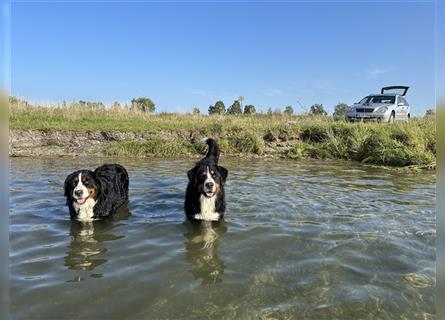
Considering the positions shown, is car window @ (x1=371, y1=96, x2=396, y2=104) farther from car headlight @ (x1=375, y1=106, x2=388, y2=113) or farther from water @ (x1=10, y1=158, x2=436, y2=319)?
water @ (x1=10, y1=158, x2=436, y2=319)

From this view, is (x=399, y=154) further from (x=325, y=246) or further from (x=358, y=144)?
(x=325, y=246)

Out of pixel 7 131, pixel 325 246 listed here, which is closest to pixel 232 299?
pixel 325 246

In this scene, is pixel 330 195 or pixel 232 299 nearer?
pixel 232 299

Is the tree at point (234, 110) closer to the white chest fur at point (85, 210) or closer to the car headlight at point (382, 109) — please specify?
the car headlight at point (382, 109)

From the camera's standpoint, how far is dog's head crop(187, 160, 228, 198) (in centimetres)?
617

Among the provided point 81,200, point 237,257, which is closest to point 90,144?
point 81,200

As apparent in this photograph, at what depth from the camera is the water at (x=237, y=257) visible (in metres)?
3.59

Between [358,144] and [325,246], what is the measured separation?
32.3 ft

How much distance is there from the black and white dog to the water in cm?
27

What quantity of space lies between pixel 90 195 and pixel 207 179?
6.76 ft

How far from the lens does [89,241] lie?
5.52 m

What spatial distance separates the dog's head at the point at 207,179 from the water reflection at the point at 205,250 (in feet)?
1.79

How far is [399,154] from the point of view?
12547 mm

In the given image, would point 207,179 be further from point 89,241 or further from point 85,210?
point 85,210
